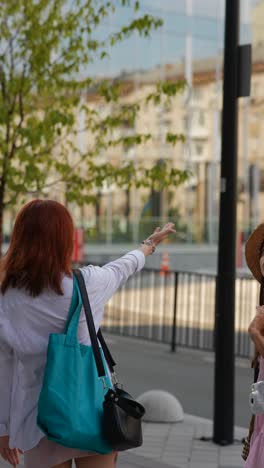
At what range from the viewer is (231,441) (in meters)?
8.04

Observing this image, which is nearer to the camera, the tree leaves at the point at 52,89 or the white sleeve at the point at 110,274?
the white sleeve at the point at 110,274

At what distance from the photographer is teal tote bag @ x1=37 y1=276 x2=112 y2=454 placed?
12.6 feet

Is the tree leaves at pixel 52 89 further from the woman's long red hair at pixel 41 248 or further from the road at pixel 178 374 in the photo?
the woman's long red hair at pixel 41 248

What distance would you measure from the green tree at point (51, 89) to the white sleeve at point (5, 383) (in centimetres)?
724

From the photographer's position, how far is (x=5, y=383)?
13.6 feet

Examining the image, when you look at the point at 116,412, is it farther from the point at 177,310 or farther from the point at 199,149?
the point at 199,149

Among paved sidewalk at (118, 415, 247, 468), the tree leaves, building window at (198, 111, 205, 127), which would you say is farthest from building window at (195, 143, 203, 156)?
paved sidewalk at (118, 415, 247, 468)

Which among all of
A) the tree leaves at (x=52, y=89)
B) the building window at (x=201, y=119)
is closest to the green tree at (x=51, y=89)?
the tree leaves at (x=52, y=89)

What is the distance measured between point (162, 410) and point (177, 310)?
7.29 metres

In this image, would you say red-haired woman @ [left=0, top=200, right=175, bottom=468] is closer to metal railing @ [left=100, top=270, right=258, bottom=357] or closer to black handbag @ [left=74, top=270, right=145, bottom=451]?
black handbag @ [left=74, top=270, right=145, bottom=451]

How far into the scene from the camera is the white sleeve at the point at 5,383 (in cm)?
411

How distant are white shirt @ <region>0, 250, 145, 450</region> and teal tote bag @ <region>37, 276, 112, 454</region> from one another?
91 millimetres

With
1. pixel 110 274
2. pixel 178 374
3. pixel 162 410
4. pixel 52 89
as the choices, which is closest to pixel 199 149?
pixel 178 374

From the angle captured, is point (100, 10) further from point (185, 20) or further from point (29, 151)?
point (185, 20)
